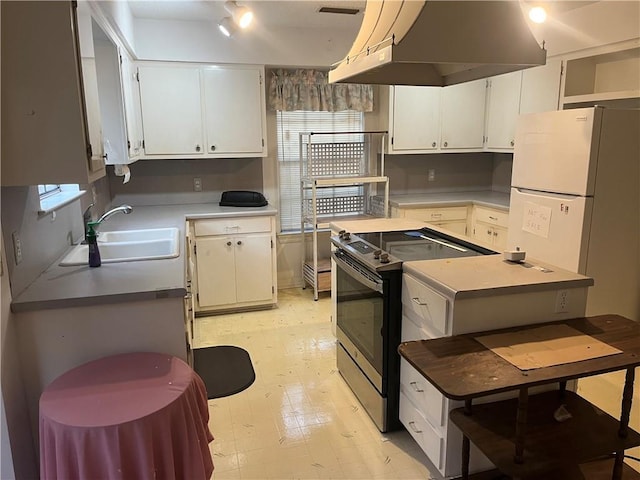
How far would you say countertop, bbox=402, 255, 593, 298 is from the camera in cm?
184

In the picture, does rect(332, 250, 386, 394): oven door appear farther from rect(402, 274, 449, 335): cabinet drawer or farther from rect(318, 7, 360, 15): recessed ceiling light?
rect(318, 7, 360, 15): recessed ceiling light

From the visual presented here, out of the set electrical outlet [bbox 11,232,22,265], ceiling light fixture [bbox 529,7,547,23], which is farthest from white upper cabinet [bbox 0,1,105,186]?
ceiling light fixture [bbox 529,7,547,23]

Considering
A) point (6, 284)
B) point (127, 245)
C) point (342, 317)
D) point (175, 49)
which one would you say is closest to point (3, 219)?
point (6, 284)

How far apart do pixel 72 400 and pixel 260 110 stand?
118 inches

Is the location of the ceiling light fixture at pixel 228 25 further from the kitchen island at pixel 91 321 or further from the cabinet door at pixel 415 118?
the kitchen island at pixel 91 321

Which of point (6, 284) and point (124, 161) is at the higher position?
point (124, 161)

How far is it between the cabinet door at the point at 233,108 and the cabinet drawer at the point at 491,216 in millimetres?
2186

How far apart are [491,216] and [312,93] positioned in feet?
6.64

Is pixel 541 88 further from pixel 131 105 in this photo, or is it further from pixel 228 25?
pixel 131 105

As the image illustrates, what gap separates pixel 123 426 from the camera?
1.44 m

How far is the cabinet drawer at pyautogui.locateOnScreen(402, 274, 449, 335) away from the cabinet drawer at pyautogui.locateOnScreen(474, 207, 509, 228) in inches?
92.8

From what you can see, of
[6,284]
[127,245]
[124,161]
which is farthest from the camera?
[124,161]

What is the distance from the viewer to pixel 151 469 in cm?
149

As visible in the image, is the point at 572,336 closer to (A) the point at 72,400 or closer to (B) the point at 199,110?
(A) the point at 72,400
